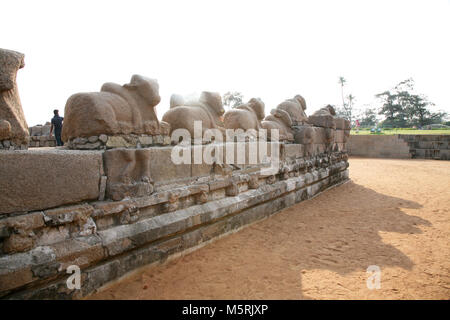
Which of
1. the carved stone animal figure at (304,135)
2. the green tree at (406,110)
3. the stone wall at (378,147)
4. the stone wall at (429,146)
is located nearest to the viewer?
the carved stone animal figure at (304,135)

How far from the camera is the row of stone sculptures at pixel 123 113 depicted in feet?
7.63

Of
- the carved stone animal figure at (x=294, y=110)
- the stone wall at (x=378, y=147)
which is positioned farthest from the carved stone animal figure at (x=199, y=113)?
the stone wall at (x=378, y=147)

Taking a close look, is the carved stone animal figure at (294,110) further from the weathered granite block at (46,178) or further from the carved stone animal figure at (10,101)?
the carved stone animal figure at (10,101)

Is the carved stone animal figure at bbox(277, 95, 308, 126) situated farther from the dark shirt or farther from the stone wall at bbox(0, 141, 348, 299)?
the dark shirt

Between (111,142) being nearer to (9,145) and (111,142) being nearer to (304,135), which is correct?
(9,145)

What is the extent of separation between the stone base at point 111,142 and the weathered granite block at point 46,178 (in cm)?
30

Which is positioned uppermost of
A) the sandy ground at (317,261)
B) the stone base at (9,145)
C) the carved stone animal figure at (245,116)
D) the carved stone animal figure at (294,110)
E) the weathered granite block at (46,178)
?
the carved stone animal figure at (294,110)

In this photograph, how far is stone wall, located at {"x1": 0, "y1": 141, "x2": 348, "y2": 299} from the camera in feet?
7.11

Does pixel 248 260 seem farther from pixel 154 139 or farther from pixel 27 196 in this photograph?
pixel 27 196

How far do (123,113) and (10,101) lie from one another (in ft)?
3.68

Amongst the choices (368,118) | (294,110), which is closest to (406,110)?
(368,118)

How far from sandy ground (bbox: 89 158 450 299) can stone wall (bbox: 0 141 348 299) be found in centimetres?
25

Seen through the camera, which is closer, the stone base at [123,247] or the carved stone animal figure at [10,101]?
the stone base at [123,247]

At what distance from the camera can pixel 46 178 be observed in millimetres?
2363
